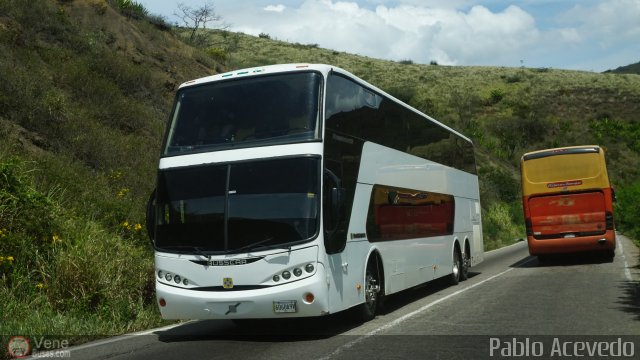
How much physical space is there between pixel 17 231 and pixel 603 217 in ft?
51.6

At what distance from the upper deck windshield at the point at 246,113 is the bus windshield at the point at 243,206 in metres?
0.44

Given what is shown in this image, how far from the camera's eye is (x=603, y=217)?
19.6m

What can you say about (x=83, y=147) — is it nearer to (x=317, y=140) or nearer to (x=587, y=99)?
(x=317, y=140)

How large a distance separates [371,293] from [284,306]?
8.16 ft

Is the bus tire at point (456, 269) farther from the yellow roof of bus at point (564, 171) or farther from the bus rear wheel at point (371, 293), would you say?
the bus rear wheel at point (371, 293)

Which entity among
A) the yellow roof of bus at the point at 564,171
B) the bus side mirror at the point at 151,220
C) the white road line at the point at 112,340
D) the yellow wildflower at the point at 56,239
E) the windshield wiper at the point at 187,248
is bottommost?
the white road line at the point at 112,340

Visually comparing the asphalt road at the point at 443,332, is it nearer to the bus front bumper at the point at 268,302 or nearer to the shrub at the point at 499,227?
the bus front bumper at the point at 268,302

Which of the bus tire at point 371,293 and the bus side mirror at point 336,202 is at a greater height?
the bus side mirror at point 336,202

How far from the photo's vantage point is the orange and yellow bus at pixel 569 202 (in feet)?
64.5

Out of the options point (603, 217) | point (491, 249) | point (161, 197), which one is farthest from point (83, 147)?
point (491, 249)

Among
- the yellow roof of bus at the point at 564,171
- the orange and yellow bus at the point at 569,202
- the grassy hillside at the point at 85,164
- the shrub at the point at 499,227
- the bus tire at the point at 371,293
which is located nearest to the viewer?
the bus tire at the point at 371,293

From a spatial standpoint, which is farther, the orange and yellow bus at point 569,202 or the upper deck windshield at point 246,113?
the orange and yellow bus at point 569,202

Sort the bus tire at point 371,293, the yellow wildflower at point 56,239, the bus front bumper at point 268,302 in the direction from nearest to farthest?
the bus front bumper at point 268,302 → the bus tire at point 371,293 → the yellow wildflower at point 56,239

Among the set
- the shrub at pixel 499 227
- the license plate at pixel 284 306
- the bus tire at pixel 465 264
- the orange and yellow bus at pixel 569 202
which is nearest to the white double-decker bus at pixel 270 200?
the license plate at pixel 284 306
